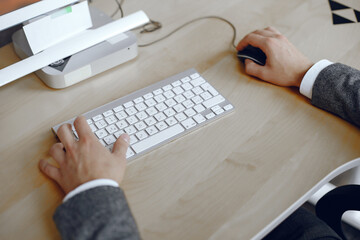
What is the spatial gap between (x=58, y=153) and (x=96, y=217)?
0.18m

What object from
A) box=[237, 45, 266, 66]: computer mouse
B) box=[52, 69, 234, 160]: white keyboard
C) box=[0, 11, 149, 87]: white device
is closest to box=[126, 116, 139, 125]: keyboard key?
box=[52, 69, 234, 160]: white keyboard

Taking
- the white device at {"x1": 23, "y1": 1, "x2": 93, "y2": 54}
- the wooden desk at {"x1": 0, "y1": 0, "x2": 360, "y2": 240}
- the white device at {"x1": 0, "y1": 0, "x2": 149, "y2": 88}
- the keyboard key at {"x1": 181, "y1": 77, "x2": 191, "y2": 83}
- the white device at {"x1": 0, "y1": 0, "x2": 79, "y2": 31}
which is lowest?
the wooden desk at {"x1": 0, "y1": 0, "x2": 360, "y2": 240}

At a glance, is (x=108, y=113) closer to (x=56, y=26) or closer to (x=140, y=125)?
(x=140, y=125)

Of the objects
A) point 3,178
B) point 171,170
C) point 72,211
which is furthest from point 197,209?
point 3,178

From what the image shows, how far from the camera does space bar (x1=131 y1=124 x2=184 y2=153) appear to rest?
0.72m

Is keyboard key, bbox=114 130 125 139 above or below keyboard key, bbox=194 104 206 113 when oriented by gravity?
above

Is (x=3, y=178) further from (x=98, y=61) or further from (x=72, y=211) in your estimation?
(x=98, y=61)

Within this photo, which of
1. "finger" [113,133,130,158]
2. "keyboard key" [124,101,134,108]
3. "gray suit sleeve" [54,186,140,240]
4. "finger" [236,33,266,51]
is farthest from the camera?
"finger" [236,33,266,51]

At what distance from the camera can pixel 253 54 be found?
0.91m

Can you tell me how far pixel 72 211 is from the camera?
23.2 inches

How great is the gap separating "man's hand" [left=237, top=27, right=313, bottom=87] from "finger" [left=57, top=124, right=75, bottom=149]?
1.41 ft

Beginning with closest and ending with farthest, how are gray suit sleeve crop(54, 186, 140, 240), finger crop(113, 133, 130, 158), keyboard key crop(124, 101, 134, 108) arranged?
gray suit sleeve crop(54, 186, 140, 240) → finger crop(113, 133, 130, 158) → keyboard key crop(124, 101, 134, 108)

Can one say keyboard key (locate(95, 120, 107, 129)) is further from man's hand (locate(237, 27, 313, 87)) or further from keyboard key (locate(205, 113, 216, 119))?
man's hand (locate(237, 27, 313, 87))

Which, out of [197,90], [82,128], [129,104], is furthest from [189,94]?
[82,128]
